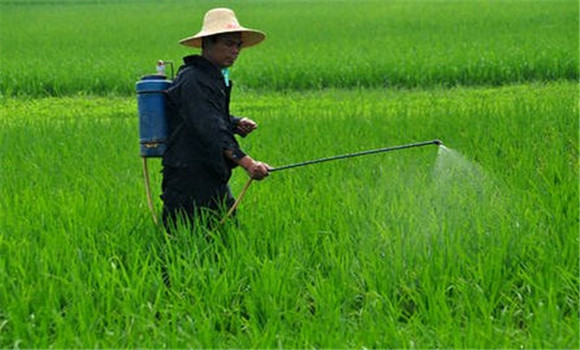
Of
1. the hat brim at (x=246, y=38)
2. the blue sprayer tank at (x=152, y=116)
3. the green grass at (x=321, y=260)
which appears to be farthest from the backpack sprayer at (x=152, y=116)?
the green grass at (x=321, y=260)

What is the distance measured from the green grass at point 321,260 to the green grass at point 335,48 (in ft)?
25.1

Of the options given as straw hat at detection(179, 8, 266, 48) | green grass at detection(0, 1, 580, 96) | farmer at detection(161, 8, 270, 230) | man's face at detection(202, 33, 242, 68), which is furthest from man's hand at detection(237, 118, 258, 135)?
green grass at detection(0, 1, 580, 96)

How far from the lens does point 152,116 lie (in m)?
4.15

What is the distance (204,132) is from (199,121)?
0.18 ft

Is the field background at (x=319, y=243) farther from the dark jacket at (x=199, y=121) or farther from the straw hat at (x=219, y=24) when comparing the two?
the straw hat at (x=219, y=24)

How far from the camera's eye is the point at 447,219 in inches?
159

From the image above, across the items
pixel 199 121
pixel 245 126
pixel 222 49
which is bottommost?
pixel 245 126

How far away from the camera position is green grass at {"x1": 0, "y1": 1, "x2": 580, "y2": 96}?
13.4 m

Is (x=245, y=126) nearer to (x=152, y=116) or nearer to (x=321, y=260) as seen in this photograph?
(x=152, y=116)

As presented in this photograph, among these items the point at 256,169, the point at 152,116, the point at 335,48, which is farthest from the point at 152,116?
the point at 335,48

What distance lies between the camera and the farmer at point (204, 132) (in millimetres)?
4039

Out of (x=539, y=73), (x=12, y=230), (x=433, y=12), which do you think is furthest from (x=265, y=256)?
(x=433, y=12)

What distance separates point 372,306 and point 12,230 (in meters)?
Result: 2.02

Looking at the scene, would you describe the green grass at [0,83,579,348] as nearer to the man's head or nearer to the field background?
the field background
